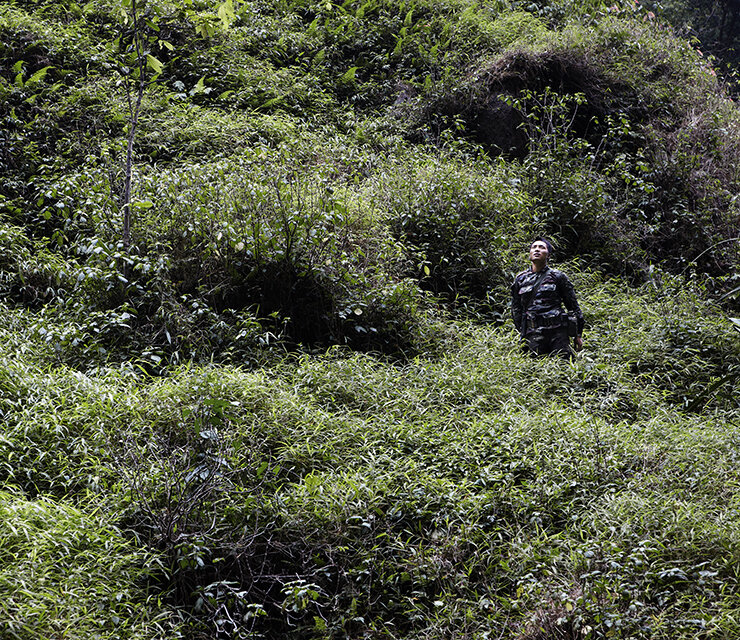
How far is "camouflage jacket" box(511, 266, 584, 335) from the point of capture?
7.12 m

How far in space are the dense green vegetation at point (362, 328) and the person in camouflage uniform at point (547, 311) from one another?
0.32 metres

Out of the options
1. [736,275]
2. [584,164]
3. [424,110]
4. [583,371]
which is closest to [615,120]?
[584,164]

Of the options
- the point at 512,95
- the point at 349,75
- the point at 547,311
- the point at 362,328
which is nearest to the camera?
the point at 362,328

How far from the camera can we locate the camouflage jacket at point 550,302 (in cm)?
712

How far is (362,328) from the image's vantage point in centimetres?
705

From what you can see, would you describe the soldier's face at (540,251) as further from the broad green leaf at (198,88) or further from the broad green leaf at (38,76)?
the broad green leaf at (38,76)

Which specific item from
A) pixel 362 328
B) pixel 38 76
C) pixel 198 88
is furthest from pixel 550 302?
pixel 38 76

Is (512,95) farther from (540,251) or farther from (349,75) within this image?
(540,251)

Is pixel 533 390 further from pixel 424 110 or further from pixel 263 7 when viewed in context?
pixel 263 7

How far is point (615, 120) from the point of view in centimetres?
1242

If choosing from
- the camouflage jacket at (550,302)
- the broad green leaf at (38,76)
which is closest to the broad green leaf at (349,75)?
the broad green leaf at (38,76)

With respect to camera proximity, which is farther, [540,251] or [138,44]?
[138,44]

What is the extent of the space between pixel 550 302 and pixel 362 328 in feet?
6.67

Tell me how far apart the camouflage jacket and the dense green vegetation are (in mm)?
409
